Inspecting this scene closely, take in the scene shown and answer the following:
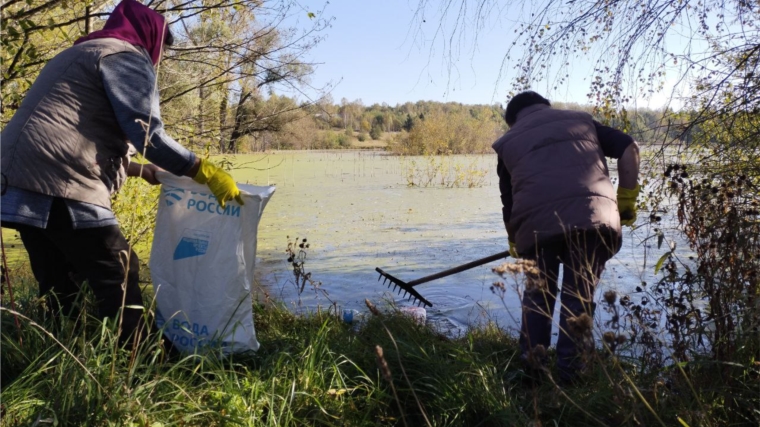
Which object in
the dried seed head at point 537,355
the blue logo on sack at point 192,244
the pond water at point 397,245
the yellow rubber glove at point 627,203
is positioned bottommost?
the pond water at point 397,245

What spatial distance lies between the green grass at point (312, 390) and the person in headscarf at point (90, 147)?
217 millimetres

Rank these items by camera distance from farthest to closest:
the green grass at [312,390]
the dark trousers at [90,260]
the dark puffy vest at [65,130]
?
1. the dark trousers at [90,260]
2. the dark puffy vest at [65,130]
3. the green grass at [312,390]

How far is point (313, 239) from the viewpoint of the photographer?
7816 millimetres

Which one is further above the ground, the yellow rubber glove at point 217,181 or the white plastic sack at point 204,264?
the yellow rubber glove at point 217,181

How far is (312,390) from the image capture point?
220cm

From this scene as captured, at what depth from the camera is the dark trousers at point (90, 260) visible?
227cm

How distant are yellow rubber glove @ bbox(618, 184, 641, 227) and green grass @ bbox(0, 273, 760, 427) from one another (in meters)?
0.87

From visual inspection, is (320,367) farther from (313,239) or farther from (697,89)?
(313,239)

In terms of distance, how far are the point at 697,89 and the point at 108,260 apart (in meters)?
3.08

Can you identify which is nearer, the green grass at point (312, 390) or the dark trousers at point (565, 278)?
the green grass at point (312, 390)

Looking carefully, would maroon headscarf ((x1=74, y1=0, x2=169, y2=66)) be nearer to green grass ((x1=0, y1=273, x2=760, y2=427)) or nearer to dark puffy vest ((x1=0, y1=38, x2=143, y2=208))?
dark puffy vest ((x1=0, y1=38, x2=143, y2=208))

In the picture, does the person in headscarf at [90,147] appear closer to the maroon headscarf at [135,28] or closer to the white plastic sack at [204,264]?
the maroon headscarf at [135,28]

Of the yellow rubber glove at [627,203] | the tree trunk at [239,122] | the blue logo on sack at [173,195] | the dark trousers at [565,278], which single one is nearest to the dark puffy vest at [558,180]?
the dark trousers at [565,278]

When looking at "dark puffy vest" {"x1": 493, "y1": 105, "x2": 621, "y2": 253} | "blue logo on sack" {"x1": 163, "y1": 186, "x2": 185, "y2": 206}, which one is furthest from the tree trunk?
"dark puffy vest" {"x1": 493, "y1": 105, "x2": 621, "y2": 253}
